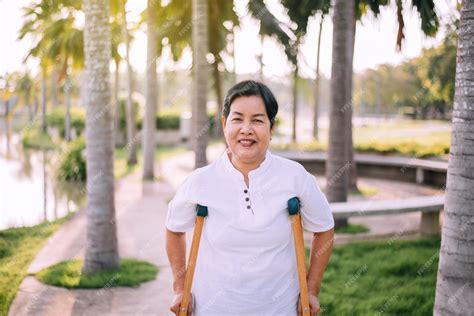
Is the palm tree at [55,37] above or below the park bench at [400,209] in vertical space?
above

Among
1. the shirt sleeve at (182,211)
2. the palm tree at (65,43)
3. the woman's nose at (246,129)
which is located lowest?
the shirt sleeve at (182,211)

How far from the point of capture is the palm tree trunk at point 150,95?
13836 millimetres

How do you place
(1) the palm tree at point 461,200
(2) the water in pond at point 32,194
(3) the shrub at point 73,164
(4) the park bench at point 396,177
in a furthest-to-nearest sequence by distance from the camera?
(3) the shrub at point 73,164 < (2) the water in pond at point 32,194 < (4) the park bench at point 396,177 < (1) the palm tree at point 461,200

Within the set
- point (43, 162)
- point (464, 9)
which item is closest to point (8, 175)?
point (43, 162)

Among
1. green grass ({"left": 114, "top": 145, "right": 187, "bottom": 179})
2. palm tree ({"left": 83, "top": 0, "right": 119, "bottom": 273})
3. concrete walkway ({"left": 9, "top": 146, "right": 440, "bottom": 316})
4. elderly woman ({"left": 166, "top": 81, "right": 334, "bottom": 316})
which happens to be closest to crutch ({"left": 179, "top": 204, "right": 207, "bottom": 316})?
elderly woman ({"left": 166, "top": 81, "right": 334, "bottom": 316})

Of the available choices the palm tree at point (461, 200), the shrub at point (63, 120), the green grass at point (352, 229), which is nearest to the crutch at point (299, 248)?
the palm tree at point (461, 200)

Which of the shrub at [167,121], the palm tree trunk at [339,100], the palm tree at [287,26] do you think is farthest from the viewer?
the shrub at [167,121]

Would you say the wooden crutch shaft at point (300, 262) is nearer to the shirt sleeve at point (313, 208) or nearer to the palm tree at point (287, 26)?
the shirt sleeve at point (313, 208)

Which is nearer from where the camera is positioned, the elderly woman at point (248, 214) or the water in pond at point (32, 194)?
the elderly woman at point (248, 214)

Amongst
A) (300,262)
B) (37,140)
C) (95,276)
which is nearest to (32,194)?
(95,276)

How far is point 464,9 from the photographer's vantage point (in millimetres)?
3400

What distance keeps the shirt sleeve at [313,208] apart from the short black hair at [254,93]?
1.08ft

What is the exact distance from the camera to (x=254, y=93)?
234cm

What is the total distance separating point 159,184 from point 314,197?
12032 mm
